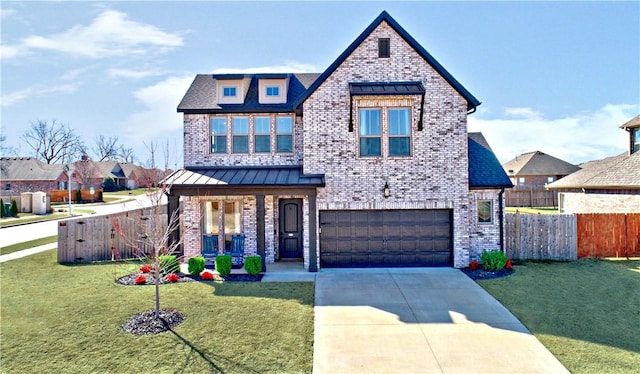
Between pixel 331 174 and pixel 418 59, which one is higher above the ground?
pixel 418 59

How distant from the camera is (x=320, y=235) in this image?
1191 cm

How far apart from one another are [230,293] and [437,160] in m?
7.98

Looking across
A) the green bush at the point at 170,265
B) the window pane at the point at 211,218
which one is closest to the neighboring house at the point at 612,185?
the window pane at the point at 211,218

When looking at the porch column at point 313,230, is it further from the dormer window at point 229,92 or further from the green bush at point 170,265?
the dormer window at point 229,92

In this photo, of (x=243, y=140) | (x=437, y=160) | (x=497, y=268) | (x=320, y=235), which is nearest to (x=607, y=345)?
(x=497, y=268)

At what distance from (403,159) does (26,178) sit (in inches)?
2272

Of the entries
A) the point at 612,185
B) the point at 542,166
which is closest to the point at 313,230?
the point at 612,185

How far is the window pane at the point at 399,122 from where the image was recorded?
463 inches

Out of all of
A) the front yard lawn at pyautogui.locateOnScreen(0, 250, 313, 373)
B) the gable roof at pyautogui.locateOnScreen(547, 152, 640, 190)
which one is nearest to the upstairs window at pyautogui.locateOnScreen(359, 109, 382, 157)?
the front yard lawn at pyautogui.locateOnScreen(0, 250, 313, 373)

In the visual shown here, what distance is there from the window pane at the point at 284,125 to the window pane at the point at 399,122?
12.7ft

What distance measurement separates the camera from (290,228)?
13.0 meters

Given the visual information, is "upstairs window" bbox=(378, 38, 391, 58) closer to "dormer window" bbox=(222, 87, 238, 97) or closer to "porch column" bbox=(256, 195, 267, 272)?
"dormer window" bbox=(222, 87, 238, 97)

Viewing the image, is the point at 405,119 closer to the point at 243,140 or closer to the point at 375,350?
the point at 243,140

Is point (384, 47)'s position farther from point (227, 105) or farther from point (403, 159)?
point (227, 105)
